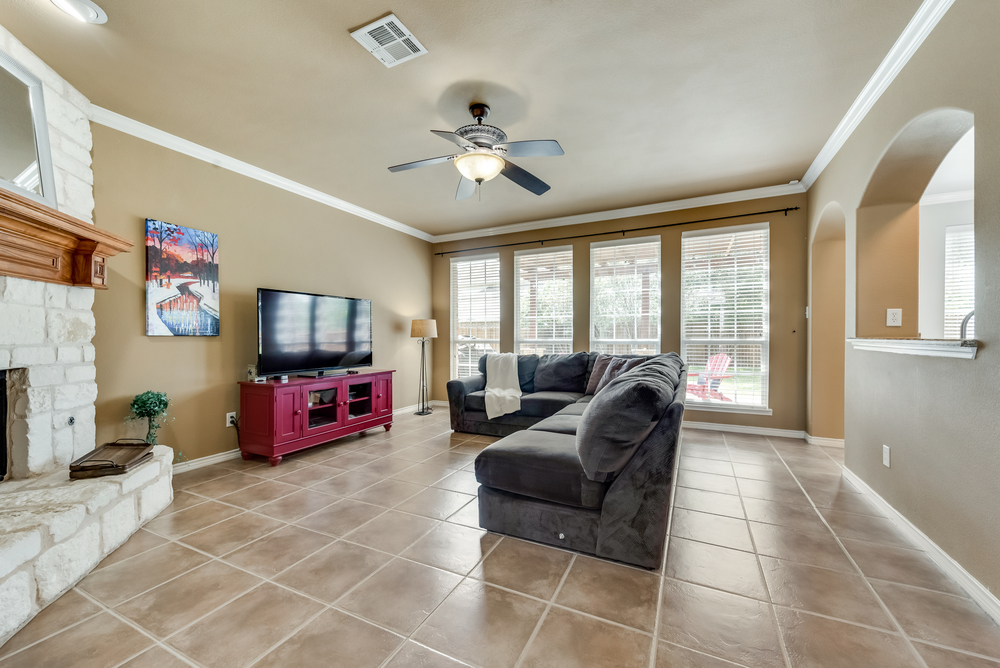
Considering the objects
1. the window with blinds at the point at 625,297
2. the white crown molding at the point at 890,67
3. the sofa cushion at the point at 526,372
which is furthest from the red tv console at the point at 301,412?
the white crown molding at the point at 890,67

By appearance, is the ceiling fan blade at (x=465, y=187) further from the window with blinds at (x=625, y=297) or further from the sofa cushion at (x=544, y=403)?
the window with blinds at (x=625, y=297)

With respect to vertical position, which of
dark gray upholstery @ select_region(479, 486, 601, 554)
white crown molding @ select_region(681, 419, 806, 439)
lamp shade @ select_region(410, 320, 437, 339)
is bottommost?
white crown molding @ select_region(681, 419, 806, 439)

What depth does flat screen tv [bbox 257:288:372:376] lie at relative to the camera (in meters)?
3.67

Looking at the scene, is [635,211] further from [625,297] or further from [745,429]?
[745,429]

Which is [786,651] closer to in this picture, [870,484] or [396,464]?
[870,484]

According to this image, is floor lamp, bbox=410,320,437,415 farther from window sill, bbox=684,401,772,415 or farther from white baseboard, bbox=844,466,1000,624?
white baseboard, bbox=844,466,1000,624

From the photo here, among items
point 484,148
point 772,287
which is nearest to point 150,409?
point 484,148

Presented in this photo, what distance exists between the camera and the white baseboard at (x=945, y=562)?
1615mm

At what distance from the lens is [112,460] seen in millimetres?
2299

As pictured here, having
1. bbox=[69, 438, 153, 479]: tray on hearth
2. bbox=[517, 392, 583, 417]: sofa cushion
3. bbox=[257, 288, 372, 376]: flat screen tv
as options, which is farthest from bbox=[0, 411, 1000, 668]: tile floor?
bbox=[517, 392, 583, 417]: sofa cushion

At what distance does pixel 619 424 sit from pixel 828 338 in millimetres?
3485

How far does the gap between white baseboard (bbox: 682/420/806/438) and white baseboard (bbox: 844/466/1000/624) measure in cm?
178

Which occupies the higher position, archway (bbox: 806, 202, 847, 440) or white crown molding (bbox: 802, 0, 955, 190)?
white crown molding (bbox: 802, 0, 955, 190)

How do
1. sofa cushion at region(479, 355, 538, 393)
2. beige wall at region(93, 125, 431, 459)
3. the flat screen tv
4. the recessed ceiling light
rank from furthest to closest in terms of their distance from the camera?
sofa cushion at region(479, 355, 538, 393) → the flat screen tv → beige wall at region(93, 125, 431, 459) → the recessed ceiling light
